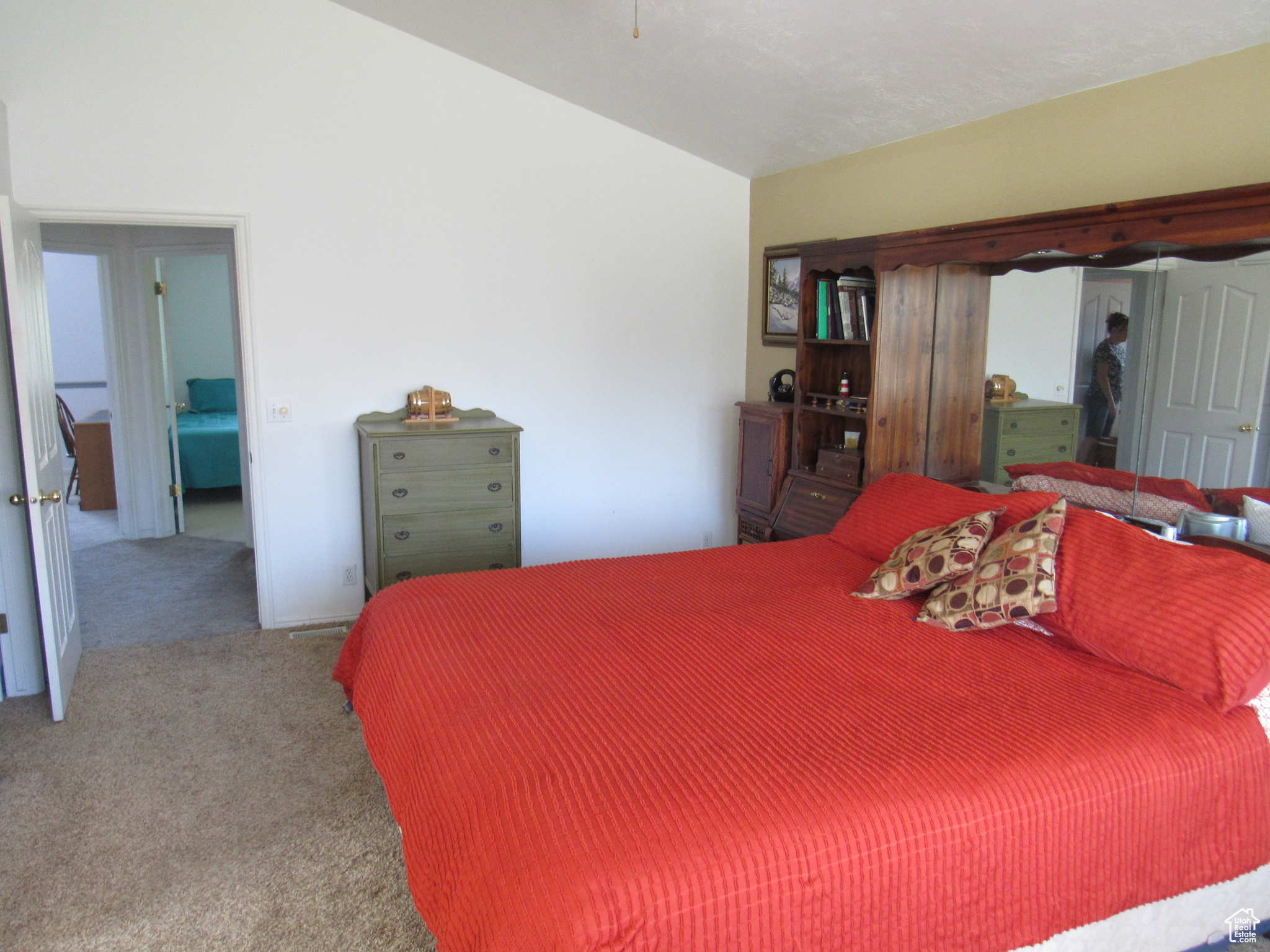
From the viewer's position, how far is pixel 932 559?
242cm

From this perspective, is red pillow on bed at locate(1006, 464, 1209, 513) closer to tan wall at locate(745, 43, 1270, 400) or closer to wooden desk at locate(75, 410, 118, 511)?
tan wall at locate(745, 43, 1270, 400)

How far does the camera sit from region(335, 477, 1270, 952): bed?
4.45ft

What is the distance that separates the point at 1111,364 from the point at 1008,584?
879 mm

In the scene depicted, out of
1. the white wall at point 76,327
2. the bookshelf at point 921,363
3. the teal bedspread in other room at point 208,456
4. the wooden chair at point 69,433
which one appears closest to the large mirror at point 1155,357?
the bookshelf at point 921,363

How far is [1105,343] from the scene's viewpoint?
8.67 feet

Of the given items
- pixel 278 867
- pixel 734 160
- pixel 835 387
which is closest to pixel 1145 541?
pixel 835 387

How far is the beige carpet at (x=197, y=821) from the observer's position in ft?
6.67

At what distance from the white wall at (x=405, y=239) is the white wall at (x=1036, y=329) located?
1933 mm

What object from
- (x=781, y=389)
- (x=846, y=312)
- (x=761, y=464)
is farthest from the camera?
(x=781, y=389)

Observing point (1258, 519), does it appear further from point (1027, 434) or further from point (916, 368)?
point (916, 368)

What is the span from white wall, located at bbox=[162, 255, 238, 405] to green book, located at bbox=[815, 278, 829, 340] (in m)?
6.43

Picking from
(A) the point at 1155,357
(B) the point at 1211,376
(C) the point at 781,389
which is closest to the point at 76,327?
(C) the point at 781,389

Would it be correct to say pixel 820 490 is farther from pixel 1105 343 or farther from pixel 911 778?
pixel 911 778

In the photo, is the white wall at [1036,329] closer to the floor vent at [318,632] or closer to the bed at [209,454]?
the floor vent at [318,632]
